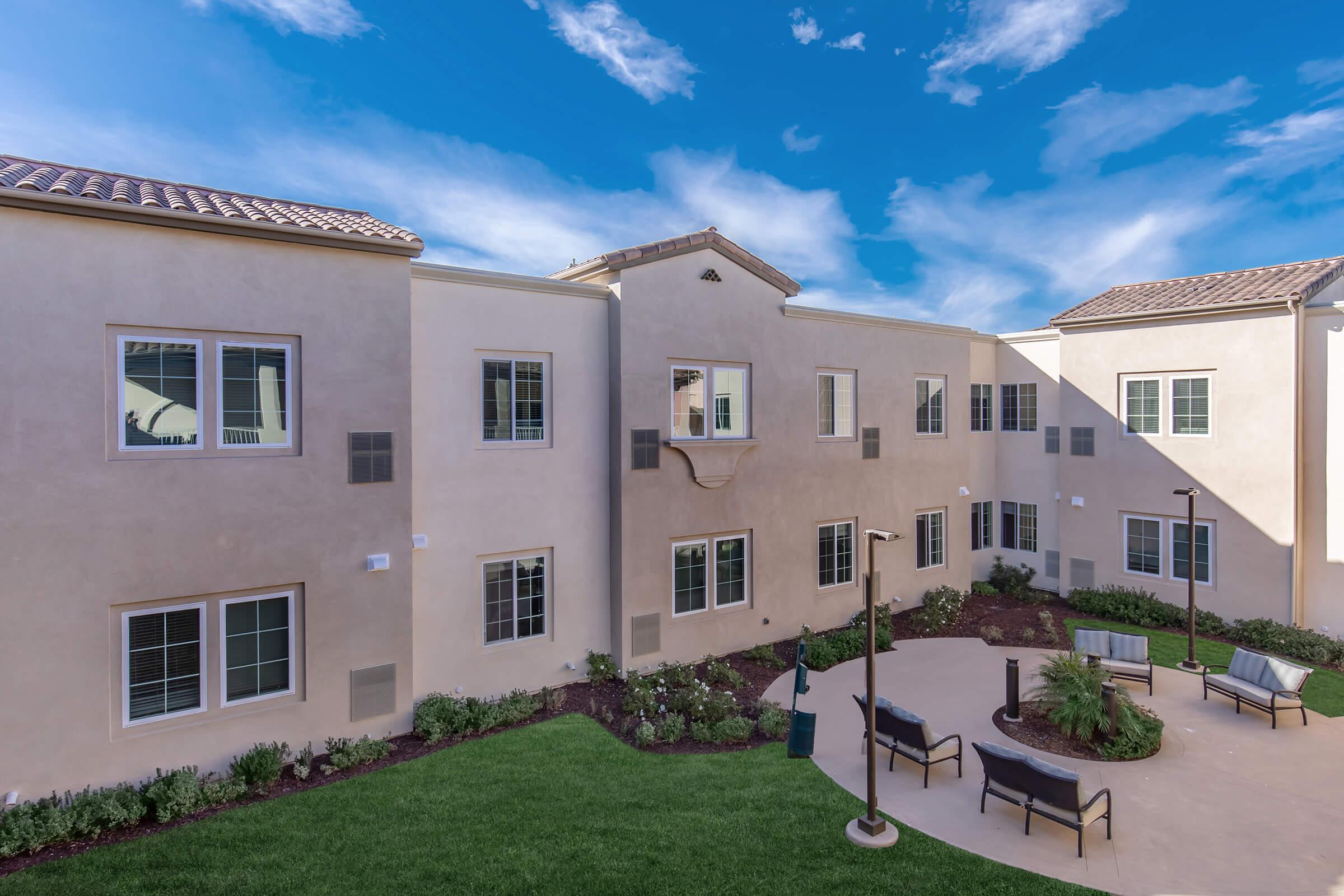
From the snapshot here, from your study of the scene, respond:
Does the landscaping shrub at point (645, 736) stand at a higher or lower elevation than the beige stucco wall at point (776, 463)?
lower

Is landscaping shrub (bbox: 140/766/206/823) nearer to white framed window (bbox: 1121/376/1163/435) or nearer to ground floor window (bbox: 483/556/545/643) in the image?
ground floor window (bbox: 483/556/545/643)

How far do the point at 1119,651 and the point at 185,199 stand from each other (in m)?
17.0

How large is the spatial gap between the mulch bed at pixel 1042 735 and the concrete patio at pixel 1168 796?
6.1 inches

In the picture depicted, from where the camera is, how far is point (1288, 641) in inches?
507

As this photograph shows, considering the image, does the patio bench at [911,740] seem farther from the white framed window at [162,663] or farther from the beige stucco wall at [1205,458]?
the beige stucco wall at [1205,458]

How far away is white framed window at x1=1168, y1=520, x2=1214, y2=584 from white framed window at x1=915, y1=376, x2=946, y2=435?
5869 millimetres

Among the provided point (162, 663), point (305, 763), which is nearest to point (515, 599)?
point (305, 763)

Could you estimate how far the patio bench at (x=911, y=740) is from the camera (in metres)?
7.92

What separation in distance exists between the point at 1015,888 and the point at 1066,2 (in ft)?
58.9

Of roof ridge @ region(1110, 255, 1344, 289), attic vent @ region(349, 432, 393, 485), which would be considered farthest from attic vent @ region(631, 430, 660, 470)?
roof ridge @ region(1110, 255, 1344, 289)

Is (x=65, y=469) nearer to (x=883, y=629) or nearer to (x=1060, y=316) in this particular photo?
(x=883, y=629)

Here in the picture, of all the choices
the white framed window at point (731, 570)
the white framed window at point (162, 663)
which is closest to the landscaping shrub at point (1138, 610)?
the white framed window at point (731, 570)

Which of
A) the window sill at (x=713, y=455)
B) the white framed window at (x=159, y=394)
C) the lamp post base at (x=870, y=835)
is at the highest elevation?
the white framed window at (x=159, y=394)

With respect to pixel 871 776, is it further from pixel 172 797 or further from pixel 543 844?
pixel 172 797
